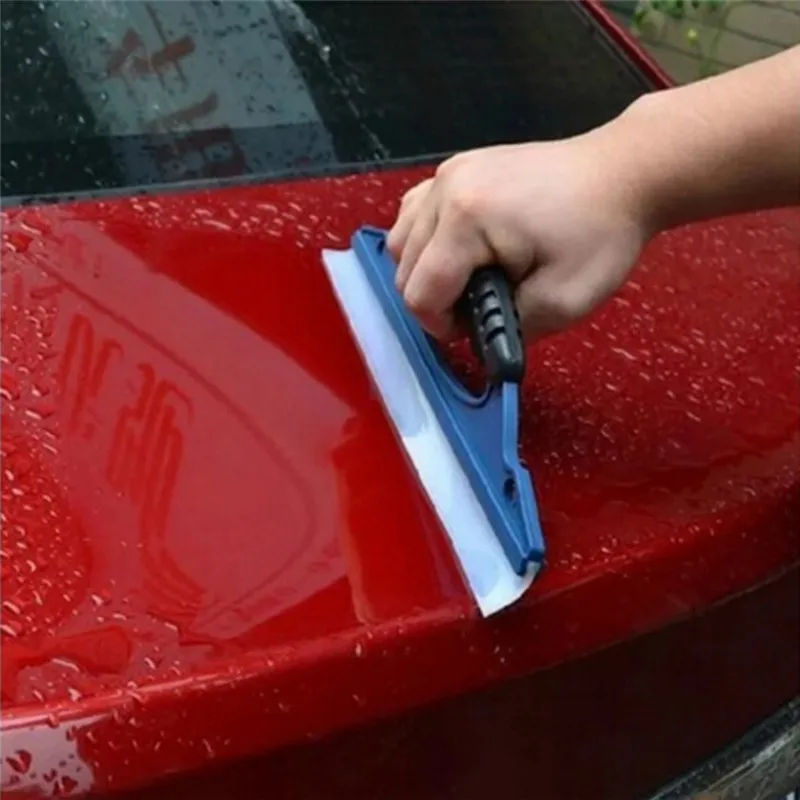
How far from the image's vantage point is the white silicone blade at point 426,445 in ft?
2.91

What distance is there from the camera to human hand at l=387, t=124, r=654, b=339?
93cm

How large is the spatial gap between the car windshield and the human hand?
1.14ft

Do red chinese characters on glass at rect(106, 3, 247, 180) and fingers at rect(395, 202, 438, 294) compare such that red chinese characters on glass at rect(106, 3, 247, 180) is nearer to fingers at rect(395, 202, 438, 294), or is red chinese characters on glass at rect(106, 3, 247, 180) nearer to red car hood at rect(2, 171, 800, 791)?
red car hood at rect(2, 171, 800, 791)

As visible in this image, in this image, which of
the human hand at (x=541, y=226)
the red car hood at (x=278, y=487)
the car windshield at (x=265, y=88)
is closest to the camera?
the red car hood at (x=278, y=487)

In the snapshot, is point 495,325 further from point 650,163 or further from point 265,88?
point 265,88

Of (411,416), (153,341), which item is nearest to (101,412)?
A: (153,341)

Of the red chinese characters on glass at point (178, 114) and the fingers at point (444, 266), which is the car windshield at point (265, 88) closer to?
the red chinese characters on glass at point (178, 114)

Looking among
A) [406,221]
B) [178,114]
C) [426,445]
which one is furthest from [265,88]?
[426,445]

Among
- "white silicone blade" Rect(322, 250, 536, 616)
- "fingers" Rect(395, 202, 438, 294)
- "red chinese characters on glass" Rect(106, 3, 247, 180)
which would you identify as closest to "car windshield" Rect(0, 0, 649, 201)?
"red chinese characters on glass" Rect(106, 3, 247, 180)

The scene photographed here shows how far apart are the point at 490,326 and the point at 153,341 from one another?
250 mm

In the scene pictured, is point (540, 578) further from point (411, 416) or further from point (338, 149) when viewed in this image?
point (338, 149)

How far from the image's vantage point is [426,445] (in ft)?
3.23

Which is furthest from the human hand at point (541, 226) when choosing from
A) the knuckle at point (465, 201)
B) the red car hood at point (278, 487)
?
the red car hood at point (278, 487)

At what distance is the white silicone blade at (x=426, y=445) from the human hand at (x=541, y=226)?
0.27 feet
